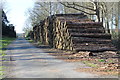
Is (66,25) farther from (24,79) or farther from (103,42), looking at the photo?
(24,79)

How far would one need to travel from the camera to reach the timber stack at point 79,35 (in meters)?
12.7

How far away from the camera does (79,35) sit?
1360cm

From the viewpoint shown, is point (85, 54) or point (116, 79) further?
point (85, 54)

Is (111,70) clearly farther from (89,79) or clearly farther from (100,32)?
(100,32)

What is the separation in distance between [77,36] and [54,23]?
4097 mm

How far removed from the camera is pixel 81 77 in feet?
19.7

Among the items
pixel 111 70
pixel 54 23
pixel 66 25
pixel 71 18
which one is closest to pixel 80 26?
pixel 66 25

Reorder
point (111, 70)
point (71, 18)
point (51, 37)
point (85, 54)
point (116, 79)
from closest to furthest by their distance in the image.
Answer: point (116, 79) → point (111, 70) → point (85, 54) → point (71, 18) → point (51, 37)

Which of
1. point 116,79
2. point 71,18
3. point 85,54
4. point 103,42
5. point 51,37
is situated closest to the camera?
point 116,79

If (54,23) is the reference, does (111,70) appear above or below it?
below

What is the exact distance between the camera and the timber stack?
12.7 m

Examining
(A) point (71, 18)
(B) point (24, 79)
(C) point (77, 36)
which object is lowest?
(B) point (24, 79)

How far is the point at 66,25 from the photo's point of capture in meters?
14.4

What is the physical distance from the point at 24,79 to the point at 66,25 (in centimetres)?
883
